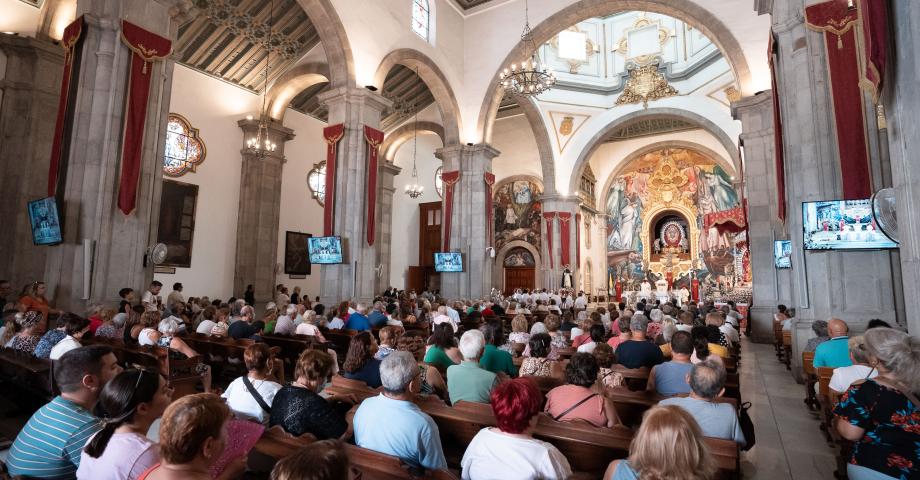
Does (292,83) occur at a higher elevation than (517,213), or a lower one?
higher

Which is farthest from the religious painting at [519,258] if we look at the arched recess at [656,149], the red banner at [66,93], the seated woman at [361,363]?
the seated woman at [361,363]

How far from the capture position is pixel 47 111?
8773 mm

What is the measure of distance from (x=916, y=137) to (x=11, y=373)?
6.63m

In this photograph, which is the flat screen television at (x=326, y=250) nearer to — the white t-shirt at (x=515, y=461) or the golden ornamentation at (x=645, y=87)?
the white t-shirt at (x=515, y=461)

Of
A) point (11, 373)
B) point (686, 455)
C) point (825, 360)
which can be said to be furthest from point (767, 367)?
point (11, 373)

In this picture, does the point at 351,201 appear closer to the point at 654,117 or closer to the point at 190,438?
the point at 190,438

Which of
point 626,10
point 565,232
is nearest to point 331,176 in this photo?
point 626,10

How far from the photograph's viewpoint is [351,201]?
10.2 meters

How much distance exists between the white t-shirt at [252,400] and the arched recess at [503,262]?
1881 cm

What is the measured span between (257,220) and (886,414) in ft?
44.9

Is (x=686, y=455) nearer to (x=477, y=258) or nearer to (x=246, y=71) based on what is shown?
(x=477, y=258)

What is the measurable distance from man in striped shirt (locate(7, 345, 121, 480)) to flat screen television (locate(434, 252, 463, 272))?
36.4 ft

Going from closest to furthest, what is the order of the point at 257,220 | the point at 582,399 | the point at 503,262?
the point at 582,399 < the point at 257,220 < the point at 503,262

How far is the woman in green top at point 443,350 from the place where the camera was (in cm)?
378
